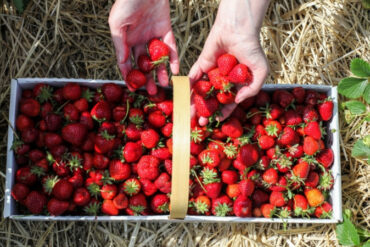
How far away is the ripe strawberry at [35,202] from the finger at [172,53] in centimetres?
83

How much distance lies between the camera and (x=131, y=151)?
2047mm

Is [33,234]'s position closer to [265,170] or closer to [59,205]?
[59,205]

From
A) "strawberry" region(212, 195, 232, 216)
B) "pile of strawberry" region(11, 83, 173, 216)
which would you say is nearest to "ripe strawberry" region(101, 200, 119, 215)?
"pile of strawberry" region(11, 83, 173, 216)

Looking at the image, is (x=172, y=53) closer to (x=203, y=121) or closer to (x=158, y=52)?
(x=158, y=52)

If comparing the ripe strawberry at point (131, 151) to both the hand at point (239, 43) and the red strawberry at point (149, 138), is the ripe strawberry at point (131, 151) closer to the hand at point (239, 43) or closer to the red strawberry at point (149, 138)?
the red strawberry at point (149, 138)

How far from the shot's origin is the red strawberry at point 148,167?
6.68 feet

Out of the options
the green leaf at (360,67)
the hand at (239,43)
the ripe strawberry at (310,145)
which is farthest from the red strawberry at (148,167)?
the green leaf at (360,67)

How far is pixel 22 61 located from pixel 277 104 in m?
1.40

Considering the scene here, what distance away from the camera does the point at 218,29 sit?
6.74 ft

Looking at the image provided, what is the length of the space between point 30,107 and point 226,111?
0.92m

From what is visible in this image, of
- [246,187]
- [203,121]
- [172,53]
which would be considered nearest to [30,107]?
[172,53]

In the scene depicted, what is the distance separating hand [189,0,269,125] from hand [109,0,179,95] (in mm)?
164

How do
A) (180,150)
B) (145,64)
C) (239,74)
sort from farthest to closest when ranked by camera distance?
(145,64) → (239,74) → (180,150)

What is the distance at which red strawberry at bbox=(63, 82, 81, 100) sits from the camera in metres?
A: 2.07
